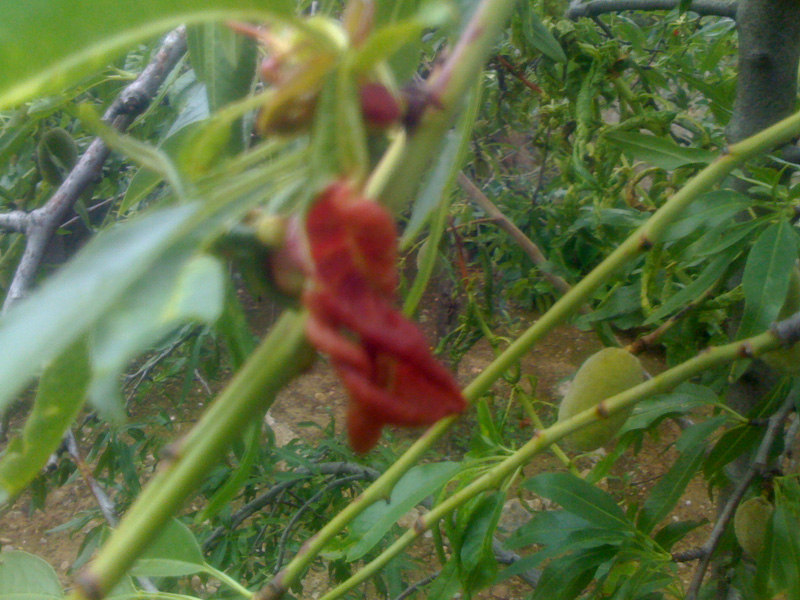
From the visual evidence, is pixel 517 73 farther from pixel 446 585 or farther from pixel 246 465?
pixel 246 465

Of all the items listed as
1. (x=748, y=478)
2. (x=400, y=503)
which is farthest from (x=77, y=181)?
(x=748, y=478)

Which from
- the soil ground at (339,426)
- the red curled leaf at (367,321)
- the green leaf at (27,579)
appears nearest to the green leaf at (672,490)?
the green leaf at (27,579)

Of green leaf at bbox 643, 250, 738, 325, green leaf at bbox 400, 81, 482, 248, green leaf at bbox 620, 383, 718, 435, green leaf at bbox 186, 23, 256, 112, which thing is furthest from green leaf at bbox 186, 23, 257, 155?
green leaf at bbox 620, 383, 718, 435

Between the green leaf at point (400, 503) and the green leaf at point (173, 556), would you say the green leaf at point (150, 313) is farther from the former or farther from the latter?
the green leaf at point (400, 503)

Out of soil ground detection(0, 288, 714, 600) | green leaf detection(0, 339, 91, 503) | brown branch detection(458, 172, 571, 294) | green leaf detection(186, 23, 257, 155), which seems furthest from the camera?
soil ground detection(0, 288, 714, 600)

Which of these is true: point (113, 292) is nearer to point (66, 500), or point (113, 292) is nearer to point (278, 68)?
point (278, 68)

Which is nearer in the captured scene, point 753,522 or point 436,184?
point 436,184

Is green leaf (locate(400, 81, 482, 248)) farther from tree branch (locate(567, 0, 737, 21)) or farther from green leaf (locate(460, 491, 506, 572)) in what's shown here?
tree branch (locate(567, 0, 737, 21))
